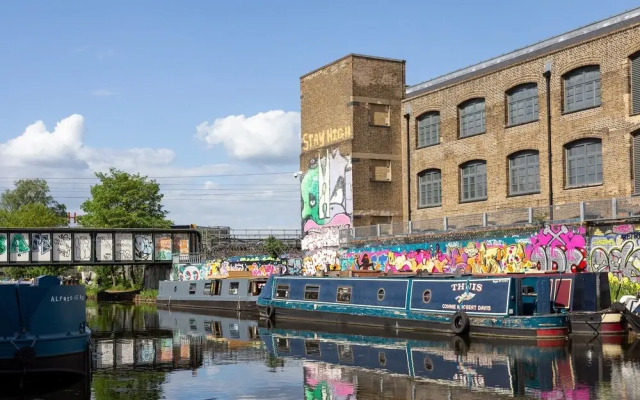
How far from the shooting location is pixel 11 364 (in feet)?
51.5

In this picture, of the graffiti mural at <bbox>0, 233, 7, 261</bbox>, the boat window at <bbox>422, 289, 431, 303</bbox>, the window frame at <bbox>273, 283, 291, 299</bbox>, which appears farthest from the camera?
the graffiti mural at <bbox>0, 233, 7, 261</bbox>

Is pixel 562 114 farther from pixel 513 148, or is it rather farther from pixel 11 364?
pixel 11 364

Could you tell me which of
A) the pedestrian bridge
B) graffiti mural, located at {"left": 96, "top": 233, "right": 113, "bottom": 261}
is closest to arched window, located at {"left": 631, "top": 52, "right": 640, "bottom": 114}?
the pedestrian bridge

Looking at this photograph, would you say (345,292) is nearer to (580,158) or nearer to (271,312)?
(271,312)

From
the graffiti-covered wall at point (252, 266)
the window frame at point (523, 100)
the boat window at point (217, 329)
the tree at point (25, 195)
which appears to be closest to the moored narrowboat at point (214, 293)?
the graffiti-covered wall at point (252, 266)

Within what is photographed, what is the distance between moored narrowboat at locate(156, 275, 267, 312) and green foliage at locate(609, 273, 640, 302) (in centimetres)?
1793

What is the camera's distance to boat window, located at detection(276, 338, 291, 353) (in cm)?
2314

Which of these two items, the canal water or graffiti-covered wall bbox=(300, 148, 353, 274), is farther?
graffiti-covered wall bbox=(300, 148, 353, 274)

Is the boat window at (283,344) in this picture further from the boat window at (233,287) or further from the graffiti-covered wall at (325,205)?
the boat window at (233,287)

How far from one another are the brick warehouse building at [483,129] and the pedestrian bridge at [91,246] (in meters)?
14.0

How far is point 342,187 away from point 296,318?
36.4 ft

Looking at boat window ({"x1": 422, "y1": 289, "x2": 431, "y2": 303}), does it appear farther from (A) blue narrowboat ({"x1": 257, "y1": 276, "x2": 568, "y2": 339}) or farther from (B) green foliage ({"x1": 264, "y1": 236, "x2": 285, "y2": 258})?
(B) green foliage ({"x1": 264, "y1": 236, "x2": 285, "y2": 258})

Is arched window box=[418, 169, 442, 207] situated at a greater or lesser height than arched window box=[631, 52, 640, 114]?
lesser

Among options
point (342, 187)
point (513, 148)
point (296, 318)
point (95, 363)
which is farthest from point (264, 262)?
point (95, 363)
